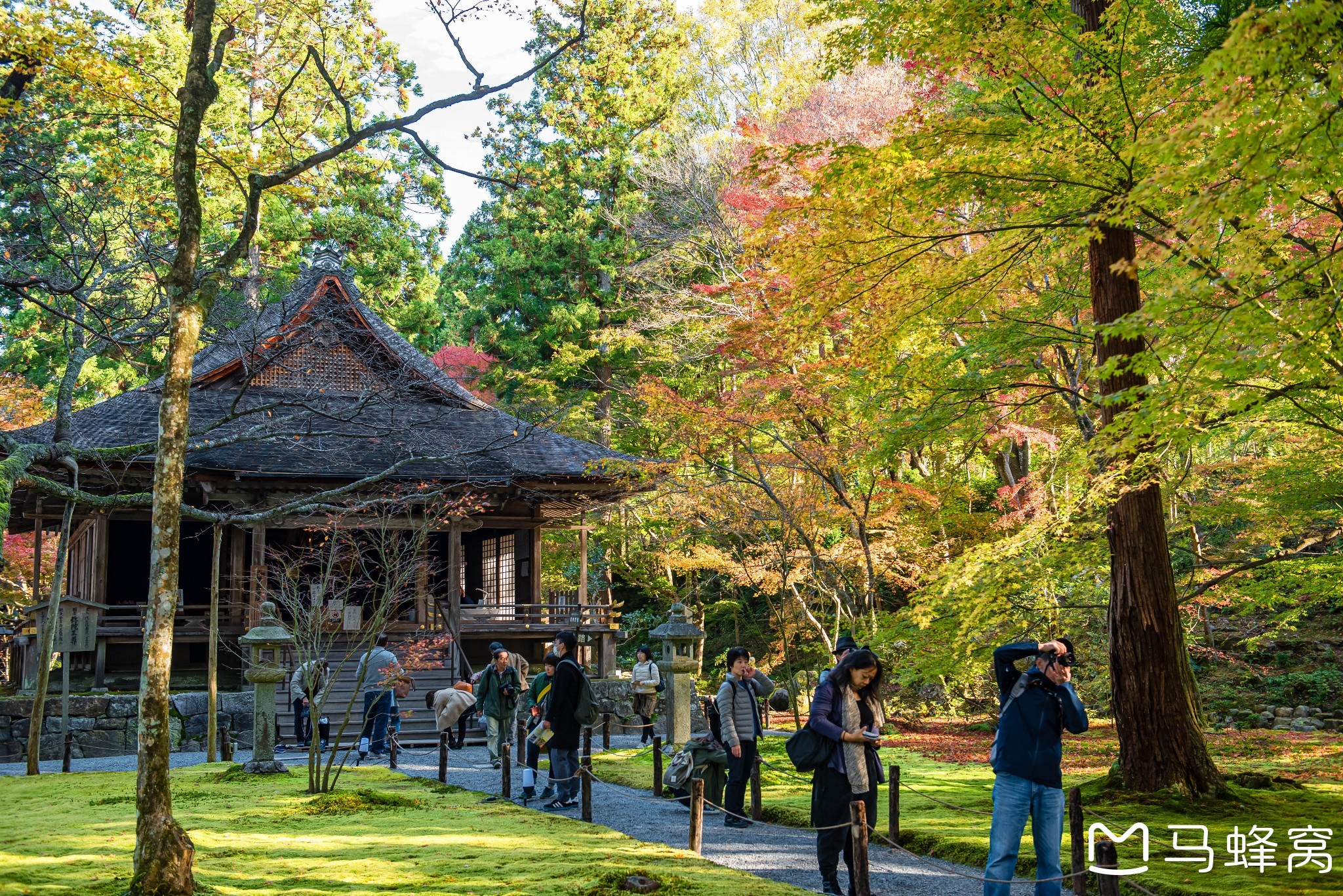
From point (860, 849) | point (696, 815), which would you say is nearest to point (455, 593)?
point (696, 815)

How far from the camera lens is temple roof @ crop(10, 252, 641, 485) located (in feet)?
64.4

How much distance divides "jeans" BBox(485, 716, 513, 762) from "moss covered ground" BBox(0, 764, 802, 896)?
2070 millimetres

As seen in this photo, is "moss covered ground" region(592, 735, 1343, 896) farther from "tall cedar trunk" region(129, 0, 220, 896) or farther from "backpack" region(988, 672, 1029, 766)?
"tall cedar trunk" region(129, 0, 220, 896)

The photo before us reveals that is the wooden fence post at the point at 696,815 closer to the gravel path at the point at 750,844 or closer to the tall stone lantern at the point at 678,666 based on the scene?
the gravel path at the point at 750,844

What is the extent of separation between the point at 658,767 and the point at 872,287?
5.51 metres

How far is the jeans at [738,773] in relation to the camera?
923 cm

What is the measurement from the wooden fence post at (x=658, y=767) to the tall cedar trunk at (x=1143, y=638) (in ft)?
15.0

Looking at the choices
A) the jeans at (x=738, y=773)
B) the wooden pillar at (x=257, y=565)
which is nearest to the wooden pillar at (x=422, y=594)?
the wooden pillar at (x=257, y=565)

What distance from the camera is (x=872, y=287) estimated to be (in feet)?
31.6

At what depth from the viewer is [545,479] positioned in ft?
69.5

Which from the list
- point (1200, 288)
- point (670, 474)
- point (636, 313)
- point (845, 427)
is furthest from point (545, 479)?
point (1200, 288)

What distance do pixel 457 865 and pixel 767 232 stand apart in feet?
20.5

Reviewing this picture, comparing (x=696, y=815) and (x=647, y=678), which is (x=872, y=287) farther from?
(x=647, y=678)

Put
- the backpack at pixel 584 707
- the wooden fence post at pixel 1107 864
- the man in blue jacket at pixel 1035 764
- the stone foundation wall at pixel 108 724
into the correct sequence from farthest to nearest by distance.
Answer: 1. the stone foundation wall at pixel 108 724
2. the backpack at pixel 584 707
3. the man in blue jacket at pixel 1035 764
4. the wooden fence post at pixel 1107 864
